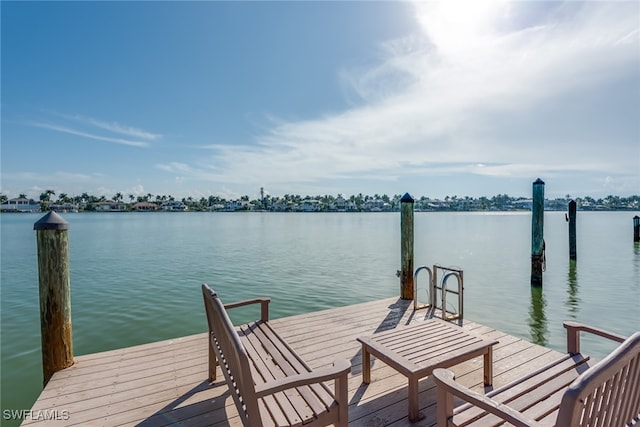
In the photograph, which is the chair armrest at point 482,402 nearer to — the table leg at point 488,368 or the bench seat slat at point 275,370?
the bench seat slat at point 275,370

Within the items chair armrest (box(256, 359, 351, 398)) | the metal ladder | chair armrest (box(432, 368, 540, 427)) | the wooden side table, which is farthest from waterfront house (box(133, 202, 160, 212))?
chair armrest (box(432, 368, 540, 427))

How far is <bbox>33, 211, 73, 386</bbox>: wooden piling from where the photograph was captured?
11.4 ft

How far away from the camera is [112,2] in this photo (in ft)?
34.5

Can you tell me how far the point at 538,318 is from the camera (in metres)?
8.48

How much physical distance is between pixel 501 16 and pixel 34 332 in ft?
42.4

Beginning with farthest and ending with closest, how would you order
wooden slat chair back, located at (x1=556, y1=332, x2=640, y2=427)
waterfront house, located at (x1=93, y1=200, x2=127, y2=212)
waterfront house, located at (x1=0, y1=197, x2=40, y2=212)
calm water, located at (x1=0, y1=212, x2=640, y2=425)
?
1. waterfront house, located at (x1=93, y1=200, x2=127, y2=212)
2. waterfront house, located at (x1=0, y1=197, x2=40, y2=212)
3. calm water, located at (x1=0, y1=212, x2=640, y2=425)
4. wooden slat chair back, located at (x1=556, y1=332, x2=640, y2=427)

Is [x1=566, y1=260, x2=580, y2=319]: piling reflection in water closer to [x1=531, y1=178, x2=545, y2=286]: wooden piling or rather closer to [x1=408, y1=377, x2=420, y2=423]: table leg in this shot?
[x1=531, y1=178, x2=545, y2=286]: wooden piling

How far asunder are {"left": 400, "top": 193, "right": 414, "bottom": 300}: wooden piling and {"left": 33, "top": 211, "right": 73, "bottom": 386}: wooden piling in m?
5.32

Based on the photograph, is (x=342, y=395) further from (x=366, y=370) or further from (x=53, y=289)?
(x=53, y=289)

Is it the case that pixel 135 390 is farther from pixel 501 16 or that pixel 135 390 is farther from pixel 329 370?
pixel 501 16

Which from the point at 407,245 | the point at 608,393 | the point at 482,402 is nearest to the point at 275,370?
the point at 482,402

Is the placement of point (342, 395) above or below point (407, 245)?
below

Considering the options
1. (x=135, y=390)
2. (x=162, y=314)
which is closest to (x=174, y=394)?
(x=135, y=390)

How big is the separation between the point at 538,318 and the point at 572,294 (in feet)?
12.3
